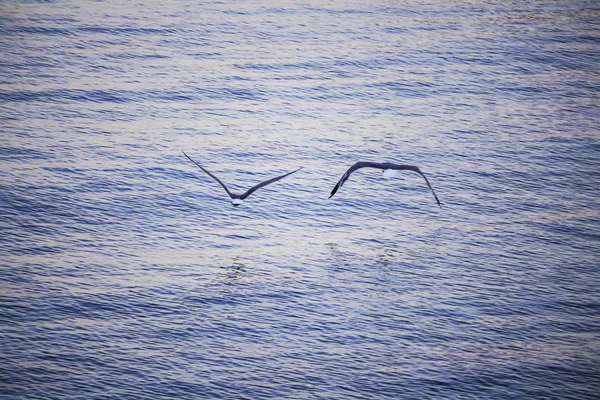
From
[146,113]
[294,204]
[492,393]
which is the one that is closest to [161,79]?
[146,113]

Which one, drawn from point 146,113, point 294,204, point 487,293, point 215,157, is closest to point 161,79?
point 146,113

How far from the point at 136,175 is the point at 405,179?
23.8m

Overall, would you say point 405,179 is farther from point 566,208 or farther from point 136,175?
point 136,175

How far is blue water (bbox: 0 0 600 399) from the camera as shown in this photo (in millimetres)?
68375

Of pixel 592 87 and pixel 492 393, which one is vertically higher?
pixel 592 87

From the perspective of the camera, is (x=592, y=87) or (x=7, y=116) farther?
(x=592, y=87)

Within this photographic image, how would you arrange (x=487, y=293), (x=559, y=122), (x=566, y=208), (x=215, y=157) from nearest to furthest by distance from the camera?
1. (x=487, y=293)
2. (x=566, y=208)
3. (x=215, y=157)
4. (x=559, y=122)

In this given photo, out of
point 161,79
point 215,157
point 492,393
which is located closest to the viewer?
point 492,393

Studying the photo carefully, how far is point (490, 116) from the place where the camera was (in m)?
105

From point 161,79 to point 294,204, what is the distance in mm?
29668

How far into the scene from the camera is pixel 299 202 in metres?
89.1

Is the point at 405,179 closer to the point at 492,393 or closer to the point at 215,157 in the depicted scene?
the point at 215,157

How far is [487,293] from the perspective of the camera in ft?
251

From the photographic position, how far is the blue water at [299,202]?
2692 inches
